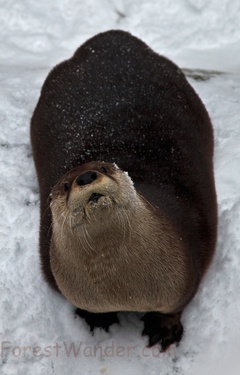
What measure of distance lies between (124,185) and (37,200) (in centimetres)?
135

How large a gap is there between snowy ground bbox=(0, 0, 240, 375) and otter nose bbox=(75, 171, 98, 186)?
3.38ft

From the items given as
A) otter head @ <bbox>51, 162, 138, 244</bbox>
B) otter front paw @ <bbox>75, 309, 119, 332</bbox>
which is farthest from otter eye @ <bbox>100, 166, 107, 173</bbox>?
otter front paw @ <bbox>75, 309, 119, 332</bbox>

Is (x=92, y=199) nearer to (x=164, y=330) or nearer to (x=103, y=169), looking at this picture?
(x=103, y=169)

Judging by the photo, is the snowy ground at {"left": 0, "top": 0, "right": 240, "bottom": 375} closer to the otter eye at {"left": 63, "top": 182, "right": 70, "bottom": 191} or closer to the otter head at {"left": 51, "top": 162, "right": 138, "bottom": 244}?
the otter head at {"left": 51, "top": 162, "right": 138, "bottom": 244}

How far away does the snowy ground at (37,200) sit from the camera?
3.59 m

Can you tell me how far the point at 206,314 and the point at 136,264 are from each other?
0.65 m

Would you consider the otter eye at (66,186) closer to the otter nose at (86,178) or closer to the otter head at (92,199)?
the otter head at (92,199)

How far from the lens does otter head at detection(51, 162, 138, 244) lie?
2906 millimetres

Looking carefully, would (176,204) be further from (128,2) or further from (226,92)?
(128,2)

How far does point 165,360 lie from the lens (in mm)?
3641

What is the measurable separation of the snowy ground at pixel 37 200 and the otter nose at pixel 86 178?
1030mm

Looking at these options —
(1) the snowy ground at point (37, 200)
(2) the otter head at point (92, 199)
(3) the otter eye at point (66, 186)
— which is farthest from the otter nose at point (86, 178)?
(1) the snowy ground at point (37, 200)

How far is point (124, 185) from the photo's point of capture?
307 centimetres

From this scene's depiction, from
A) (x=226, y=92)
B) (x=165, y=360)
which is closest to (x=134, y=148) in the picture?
(x=165, y=360)
